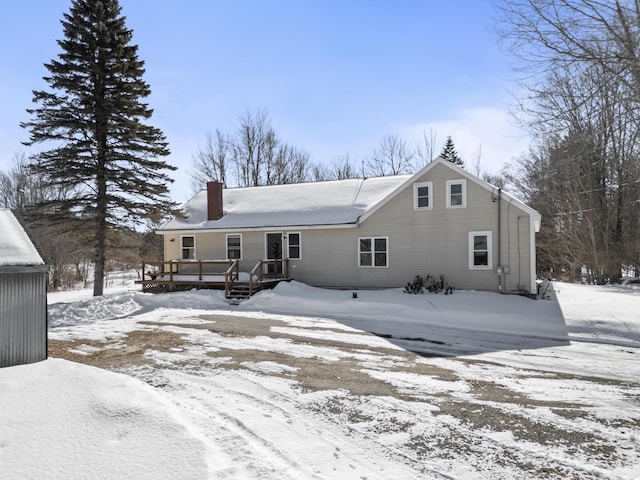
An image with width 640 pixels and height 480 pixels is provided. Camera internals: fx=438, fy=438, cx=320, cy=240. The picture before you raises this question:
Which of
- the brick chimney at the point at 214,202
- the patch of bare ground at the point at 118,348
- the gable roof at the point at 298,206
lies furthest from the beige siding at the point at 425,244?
the patch of bare ground at the point at 118,348

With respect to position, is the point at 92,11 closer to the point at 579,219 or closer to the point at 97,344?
the point at 97,344

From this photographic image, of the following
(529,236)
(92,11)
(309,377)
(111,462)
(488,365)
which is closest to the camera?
(111,462)

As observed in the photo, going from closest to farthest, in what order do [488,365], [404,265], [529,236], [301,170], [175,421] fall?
[175,421], [488,365], [529,236], [404,265], [301,170]

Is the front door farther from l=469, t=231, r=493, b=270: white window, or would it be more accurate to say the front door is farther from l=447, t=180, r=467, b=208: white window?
l=469, t=231, r=493, b=270: white window

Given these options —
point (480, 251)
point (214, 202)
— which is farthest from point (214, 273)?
point (480, 251)

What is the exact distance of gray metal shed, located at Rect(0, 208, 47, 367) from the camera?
7266 millimetres

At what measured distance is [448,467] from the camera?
4.13m

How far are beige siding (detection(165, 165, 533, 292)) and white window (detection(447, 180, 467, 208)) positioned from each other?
0.45ft

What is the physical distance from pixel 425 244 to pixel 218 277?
30.5 ft

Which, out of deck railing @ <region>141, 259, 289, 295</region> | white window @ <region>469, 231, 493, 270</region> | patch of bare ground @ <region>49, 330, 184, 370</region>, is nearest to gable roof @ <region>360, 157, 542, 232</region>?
white window @ <region>469, 231, 493, 270</region>

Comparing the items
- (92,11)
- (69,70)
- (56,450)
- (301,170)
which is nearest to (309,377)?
(56,450)

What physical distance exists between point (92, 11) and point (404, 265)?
18002 millimetres

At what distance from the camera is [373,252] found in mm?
19047

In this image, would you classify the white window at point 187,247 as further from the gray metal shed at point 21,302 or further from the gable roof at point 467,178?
the gray metal shed at point 21,302
